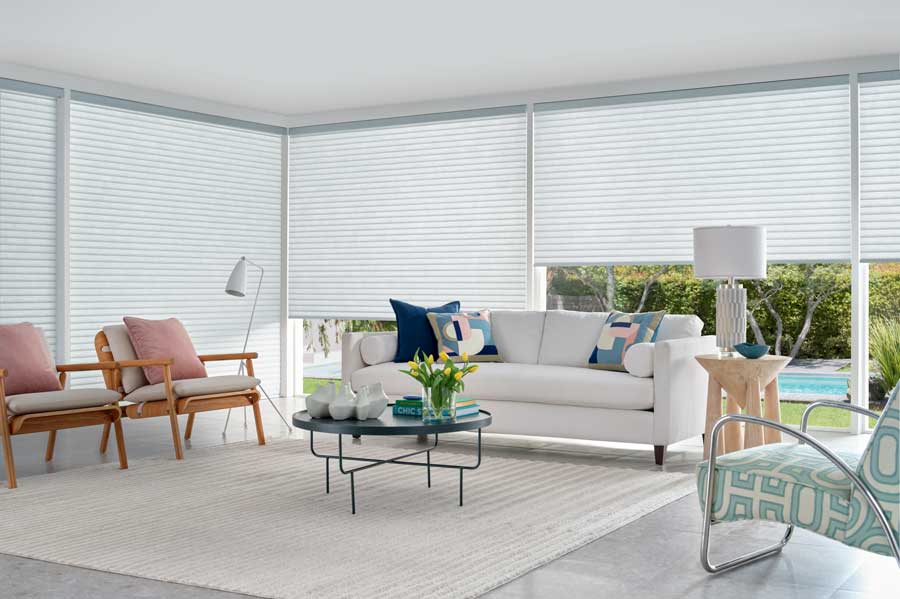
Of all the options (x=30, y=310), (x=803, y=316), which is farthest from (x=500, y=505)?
(x=803, y=316)

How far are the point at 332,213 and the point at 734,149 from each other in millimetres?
3632

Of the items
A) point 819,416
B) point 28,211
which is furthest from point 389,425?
point 819,416

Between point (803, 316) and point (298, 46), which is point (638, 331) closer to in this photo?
point (298, 46)

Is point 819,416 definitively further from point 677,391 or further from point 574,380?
point 574,380

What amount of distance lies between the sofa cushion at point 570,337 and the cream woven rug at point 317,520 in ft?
3.06

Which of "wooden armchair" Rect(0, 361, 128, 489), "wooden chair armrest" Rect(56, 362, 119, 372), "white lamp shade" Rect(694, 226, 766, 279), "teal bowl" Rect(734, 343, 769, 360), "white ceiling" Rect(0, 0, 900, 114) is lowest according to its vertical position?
"wooden armchair" Rect(0, 361, 128, 489)

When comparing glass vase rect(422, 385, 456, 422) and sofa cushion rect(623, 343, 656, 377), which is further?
sofa cushion rect(623, 343, 656, 377)

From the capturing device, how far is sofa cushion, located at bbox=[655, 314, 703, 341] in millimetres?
6082

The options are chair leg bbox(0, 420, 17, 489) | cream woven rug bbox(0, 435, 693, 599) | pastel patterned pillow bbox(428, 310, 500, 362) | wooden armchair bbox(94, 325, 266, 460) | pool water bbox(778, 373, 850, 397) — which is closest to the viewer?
cream woven rug bbox(0, 435, 693, 599)

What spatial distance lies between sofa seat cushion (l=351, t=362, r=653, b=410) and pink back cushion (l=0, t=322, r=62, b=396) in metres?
1.98

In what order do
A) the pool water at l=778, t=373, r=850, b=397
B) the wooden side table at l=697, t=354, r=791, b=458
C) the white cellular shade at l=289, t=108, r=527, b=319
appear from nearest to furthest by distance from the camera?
1. the wooden side table at l=697, t=354, r=791, b=458
2. the white cellular shade at l=289, t=108, r=527, b=319
3. the pool water at l=778, t=373, r=850, b=397

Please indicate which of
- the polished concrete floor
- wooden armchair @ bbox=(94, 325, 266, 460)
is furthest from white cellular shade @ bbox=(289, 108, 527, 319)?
the polished concrete floor

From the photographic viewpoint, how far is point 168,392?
18.3ft

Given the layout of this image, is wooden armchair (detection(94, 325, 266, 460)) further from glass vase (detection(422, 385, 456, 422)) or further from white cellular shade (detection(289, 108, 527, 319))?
white cellular shade (detection(289, 108, 527, 319))
